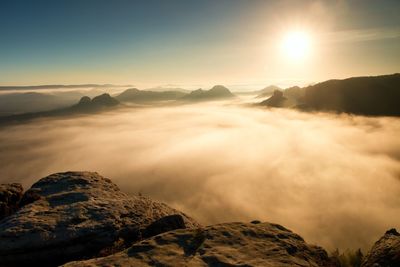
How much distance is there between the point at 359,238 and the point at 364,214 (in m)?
25.2

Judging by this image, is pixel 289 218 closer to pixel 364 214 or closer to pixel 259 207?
pixel 259 207

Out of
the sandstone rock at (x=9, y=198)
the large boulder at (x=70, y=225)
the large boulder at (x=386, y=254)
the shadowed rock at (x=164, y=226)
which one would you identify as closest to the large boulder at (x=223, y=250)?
the large boulder at (x=386, y=254)

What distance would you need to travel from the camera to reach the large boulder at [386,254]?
12.6 m

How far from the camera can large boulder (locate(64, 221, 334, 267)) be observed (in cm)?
1212

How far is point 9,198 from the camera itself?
21359mm

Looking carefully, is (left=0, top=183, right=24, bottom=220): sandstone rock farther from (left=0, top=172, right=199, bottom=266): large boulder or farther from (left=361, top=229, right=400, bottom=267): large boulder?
(left=361, top=229, right=400, bottom=267): large boulder

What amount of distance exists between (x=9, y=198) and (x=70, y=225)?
8.63 meters

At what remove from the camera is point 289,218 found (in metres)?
127

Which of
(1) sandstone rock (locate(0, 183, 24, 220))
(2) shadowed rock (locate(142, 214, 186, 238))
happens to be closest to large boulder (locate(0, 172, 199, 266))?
(2) shadowed rock (locate(142, 214, 186, 238))

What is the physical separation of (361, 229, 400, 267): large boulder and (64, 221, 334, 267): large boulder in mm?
2009

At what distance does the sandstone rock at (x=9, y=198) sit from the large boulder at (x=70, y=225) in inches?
41.3

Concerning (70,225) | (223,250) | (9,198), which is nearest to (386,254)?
(223,250)

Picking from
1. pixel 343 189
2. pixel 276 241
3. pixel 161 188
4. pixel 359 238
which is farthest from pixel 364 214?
pixel 276 241

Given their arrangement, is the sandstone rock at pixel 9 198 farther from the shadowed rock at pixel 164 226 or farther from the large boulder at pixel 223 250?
the large boulder at pixel 223 250
